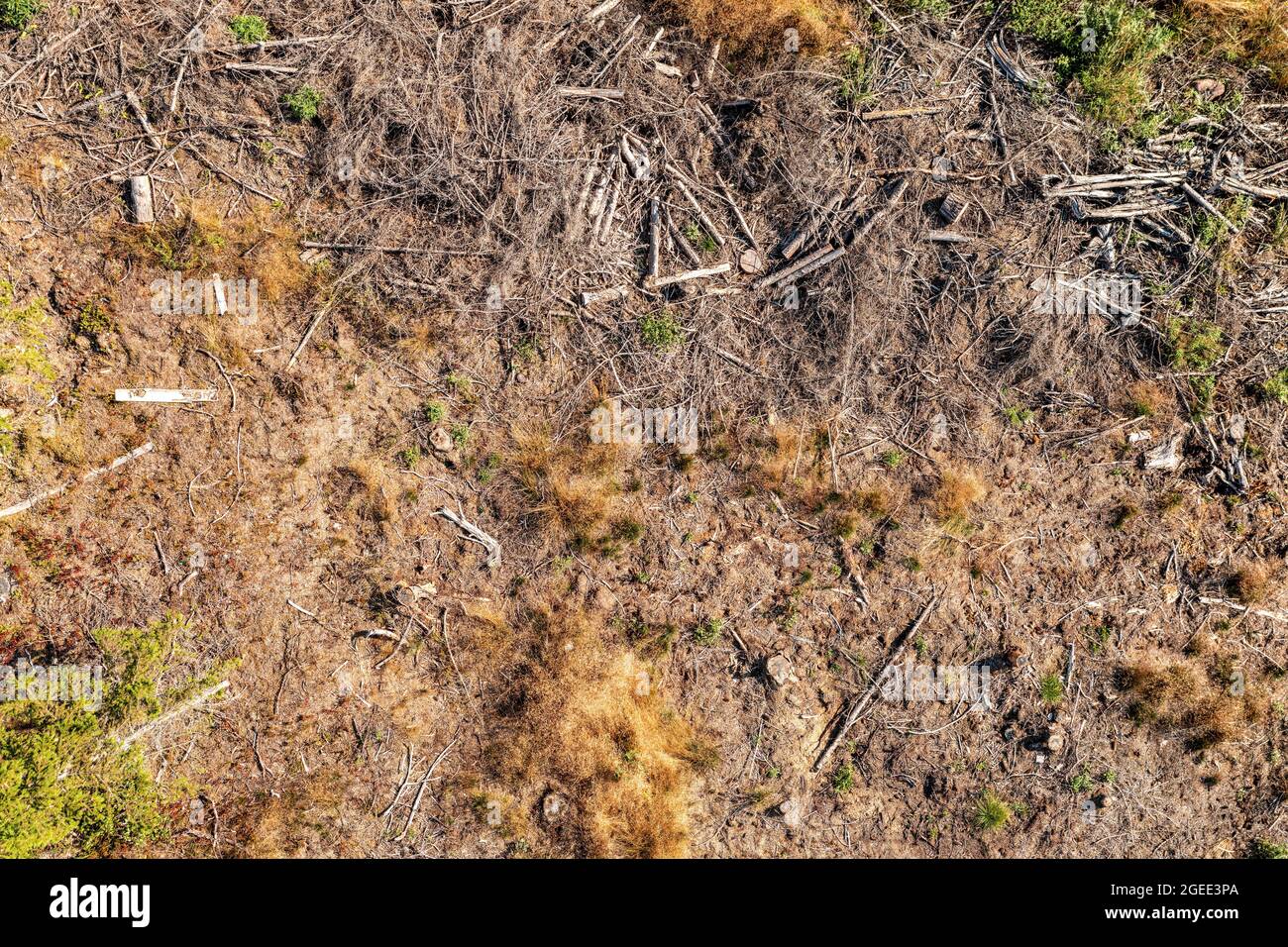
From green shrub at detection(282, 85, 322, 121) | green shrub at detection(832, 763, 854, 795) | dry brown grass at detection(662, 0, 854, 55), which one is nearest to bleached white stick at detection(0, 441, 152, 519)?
green shrub at detection(282, 85, 322, 121)

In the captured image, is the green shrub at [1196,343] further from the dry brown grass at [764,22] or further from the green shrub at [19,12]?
the green shrub at [19,12]

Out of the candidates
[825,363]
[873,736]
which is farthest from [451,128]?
[873,736]

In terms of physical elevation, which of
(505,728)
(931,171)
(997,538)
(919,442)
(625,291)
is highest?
(931,171)

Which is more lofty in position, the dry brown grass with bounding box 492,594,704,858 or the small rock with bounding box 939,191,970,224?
the small rock with bounding box 939,191,970,224

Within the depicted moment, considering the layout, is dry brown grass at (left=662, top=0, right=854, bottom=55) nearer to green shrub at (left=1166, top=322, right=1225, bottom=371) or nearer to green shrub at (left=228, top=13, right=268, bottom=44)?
green shrub at (left=228, top=13, right=268, bottom=44)

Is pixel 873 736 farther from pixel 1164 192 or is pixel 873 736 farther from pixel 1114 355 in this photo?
pixel 1164 192

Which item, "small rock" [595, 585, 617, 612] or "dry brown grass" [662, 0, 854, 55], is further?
"small rock" [595, 585, 617, 612]
